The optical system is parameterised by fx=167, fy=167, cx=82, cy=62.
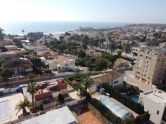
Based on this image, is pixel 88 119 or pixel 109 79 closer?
pixel 88 119

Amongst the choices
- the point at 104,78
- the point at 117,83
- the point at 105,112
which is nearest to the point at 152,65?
the point at 117,83

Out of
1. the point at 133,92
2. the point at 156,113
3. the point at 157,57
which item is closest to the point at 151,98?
the point at 156,113

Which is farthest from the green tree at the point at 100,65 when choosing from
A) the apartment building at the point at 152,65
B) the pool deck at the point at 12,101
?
the pool deck at the point at 12,101

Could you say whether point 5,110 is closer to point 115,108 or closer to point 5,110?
point 5,110

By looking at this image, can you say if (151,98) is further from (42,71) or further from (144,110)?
(42,71)

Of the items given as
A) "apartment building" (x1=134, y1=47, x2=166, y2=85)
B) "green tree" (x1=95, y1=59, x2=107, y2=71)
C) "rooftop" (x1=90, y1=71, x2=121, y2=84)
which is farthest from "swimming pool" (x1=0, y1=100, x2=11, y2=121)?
"apartment building" (x1=134, y1=47, x2=166, y2=85)

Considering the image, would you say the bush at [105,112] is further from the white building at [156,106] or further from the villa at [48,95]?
the white building at [156,106]
